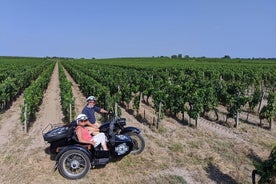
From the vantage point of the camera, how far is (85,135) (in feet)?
22.1

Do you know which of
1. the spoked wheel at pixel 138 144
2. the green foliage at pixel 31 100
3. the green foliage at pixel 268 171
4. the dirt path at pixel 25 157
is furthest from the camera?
the green foliage at pixel 31 100

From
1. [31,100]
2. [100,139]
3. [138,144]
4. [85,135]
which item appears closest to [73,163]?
[85,135]

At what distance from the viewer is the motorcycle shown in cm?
655

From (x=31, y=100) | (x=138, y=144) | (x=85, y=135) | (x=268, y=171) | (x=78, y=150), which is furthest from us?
(x=31, y=100)

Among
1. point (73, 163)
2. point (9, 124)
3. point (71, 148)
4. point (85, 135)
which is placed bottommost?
point (9, 124)

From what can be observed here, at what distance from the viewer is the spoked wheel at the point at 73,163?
652 cm

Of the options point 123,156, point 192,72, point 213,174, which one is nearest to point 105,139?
point 123,156

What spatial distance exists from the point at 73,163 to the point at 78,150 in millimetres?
320

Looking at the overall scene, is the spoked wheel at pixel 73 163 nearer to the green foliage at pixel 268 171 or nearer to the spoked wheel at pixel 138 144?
the spoked wheel at pixel 138 144

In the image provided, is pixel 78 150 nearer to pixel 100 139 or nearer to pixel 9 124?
pixel 100 139

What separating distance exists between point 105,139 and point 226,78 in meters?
24.4

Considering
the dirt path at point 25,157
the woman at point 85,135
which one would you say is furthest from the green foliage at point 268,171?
the dirt path at point 25,157

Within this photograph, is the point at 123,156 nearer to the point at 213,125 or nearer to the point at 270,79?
the point at 213,125

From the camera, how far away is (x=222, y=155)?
8086 mm
